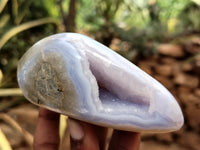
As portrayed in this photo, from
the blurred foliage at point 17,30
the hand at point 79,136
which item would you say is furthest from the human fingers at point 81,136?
the blurred foliage at point 17,30

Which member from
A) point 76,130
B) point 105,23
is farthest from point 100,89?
point 105,23

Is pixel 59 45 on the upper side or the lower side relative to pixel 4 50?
upper

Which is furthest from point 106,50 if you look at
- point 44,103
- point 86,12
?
point 86,12

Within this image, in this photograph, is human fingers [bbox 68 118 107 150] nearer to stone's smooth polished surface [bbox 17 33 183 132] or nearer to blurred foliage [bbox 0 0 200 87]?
stone's smooth polished surface [bbox 17 33 183 132]

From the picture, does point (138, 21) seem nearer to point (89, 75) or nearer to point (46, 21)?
point (46, 21)

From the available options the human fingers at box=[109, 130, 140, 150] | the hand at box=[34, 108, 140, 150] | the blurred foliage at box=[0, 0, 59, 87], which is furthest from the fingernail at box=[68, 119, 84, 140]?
the blurred foliage at box=[0, 0, 59, 87]
